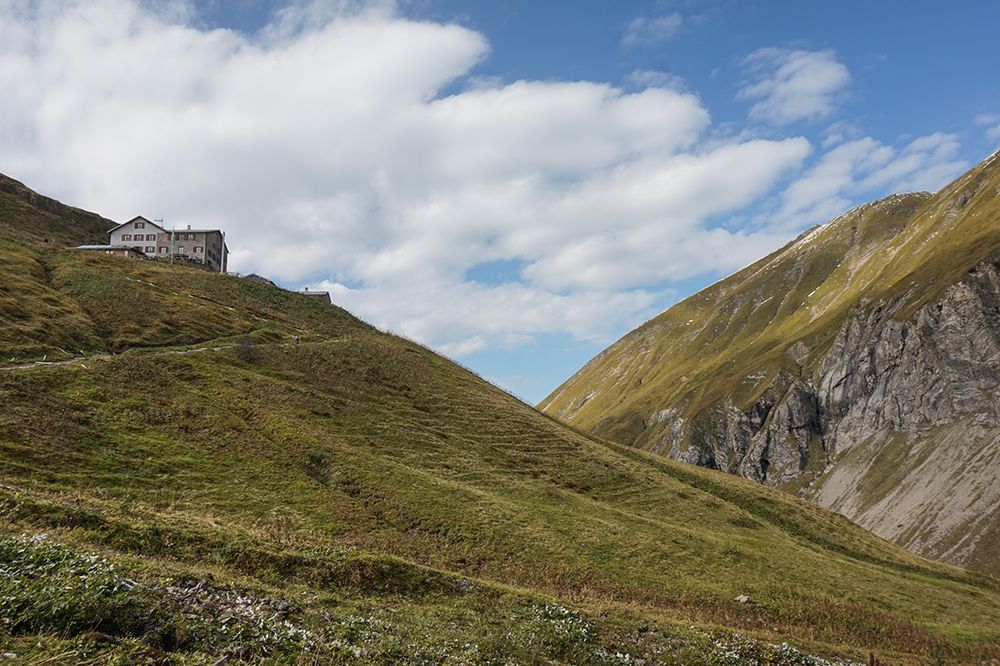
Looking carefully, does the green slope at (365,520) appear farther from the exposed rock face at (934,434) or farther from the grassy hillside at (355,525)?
the exposed rock face at (934,434)

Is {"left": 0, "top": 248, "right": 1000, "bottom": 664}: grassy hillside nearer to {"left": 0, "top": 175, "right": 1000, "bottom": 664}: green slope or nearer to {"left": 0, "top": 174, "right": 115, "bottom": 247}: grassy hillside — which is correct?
{"left": 0, "top": 175, "right": 1000, "bottom": 664}: green slope

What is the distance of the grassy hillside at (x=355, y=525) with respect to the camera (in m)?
15.4

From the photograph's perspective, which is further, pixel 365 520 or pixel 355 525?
pixel 365 520

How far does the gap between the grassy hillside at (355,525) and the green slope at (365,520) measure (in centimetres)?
16

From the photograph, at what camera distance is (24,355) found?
43.0 metres

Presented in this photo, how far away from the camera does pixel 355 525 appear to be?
3164 cm

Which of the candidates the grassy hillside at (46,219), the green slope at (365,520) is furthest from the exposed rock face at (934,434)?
the grassy hillside at (46,219)

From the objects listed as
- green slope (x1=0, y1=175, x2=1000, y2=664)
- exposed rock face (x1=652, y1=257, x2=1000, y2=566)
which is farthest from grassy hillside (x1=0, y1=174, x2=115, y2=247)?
exposed rock face (x1=652, y1=257, x2=1000, y2=566)

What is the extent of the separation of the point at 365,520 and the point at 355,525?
1485 millimetres

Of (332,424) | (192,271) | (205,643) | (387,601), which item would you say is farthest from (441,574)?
(192,271)

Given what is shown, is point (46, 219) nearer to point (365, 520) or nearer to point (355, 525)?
Result: point (365, 520)

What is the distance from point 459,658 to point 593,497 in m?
39.3

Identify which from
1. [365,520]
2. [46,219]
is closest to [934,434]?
[365,520]

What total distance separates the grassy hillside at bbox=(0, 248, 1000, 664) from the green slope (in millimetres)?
163
